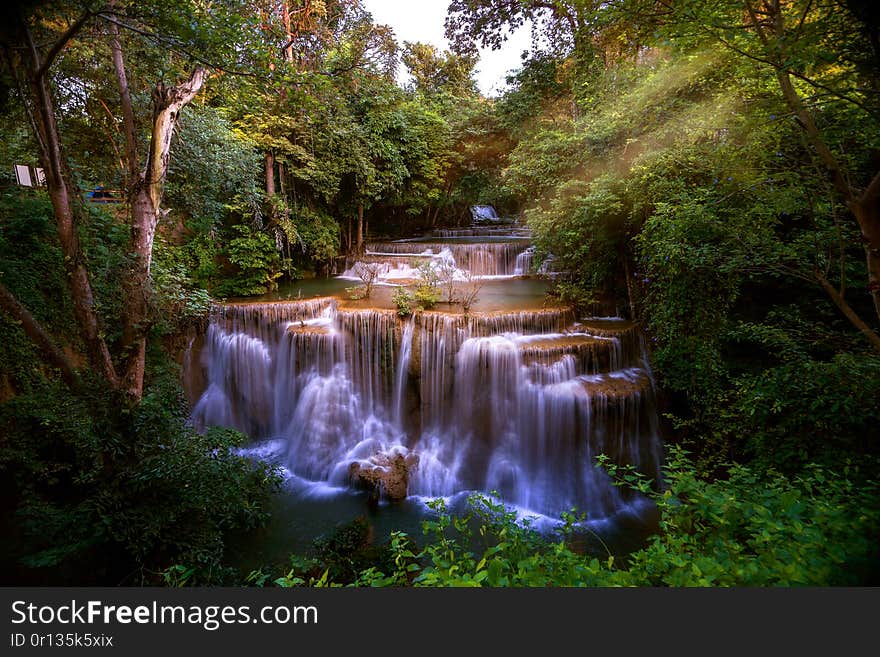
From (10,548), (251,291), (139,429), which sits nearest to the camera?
(139,429)

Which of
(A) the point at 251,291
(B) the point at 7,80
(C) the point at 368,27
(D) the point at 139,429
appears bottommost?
(D) the point at 139,429

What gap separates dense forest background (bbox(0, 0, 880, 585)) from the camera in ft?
9.34

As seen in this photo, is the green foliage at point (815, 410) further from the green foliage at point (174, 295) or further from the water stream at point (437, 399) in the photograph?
the green foliage at point (174, 295)

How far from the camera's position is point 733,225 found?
16.1 feet

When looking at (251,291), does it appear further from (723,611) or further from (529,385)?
(723,611)

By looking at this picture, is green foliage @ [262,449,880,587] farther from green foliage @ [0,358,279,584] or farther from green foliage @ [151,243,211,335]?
green foliage @ [151,243,211,335]

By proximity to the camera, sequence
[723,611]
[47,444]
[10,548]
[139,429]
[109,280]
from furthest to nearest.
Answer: [109,280]
[47,444]
[10,548]
[139,429]
[723,611]

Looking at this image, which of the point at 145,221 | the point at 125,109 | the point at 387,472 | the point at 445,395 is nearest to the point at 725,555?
the point at 387,472

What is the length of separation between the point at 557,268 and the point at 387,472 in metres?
8.00

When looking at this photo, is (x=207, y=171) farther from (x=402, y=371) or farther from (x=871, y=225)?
(x=871, y=225)

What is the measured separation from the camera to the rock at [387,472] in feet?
25.4

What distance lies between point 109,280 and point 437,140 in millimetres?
15658

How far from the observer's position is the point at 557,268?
11867 millimetres

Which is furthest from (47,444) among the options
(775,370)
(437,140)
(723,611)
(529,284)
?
(437,140)
